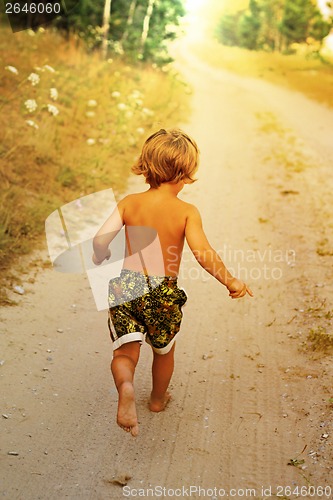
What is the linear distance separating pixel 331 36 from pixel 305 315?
25590 mm

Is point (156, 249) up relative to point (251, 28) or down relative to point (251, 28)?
up

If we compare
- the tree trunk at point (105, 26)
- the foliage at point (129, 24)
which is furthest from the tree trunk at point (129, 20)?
the tree trunk at point (105, 26)

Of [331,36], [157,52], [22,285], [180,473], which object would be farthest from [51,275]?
[331,36]

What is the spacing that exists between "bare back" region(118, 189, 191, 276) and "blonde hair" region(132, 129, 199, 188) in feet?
0.40

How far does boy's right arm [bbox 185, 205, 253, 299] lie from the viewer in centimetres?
327

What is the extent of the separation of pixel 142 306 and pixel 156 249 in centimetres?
33

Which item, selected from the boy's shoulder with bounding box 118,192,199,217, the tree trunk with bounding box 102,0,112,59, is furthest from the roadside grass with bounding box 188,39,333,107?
the boy's shoulder with bounding box 118,192,199,217

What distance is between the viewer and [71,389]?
4.14 m

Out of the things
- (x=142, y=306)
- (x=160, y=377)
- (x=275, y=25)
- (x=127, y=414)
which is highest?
(x=142, y=306)

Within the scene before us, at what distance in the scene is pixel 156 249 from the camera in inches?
132

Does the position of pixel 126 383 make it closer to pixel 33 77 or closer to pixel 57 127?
pixel 33 77

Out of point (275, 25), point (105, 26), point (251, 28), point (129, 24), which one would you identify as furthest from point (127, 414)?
point (251, 28)

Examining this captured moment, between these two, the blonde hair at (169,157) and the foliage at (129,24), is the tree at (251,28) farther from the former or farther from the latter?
the blonde hair at (169,157)

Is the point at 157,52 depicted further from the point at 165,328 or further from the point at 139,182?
the point at 165,328
